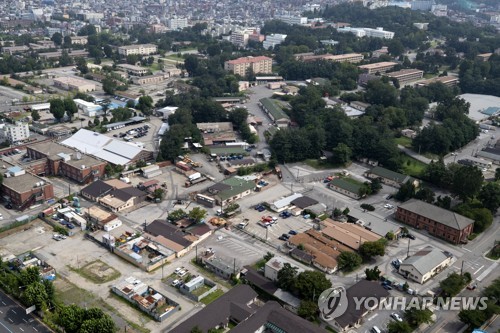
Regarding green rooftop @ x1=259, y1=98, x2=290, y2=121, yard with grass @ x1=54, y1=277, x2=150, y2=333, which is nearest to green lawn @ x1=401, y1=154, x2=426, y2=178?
green rooftop @ x1=259, y1=98, x2=290, y2=121

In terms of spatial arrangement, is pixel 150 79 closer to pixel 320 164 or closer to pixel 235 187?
pixel 320 164

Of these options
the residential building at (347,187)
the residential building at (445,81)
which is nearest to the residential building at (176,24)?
the residential building at (445,81)

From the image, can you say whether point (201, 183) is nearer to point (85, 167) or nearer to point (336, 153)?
point (85, 167)

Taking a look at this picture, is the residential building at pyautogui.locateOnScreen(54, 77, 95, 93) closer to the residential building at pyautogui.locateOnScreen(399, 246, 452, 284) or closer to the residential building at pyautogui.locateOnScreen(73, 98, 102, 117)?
the residential building at pyautogui.locateOnScreen(73, 98, 102, 117)

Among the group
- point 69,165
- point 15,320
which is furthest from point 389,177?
point 15,320

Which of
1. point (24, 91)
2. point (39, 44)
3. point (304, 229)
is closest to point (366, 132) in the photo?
point (304, 229)

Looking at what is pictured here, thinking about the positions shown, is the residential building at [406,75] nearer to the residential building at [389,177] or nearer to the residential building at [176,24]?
the residential building at [389,177]
